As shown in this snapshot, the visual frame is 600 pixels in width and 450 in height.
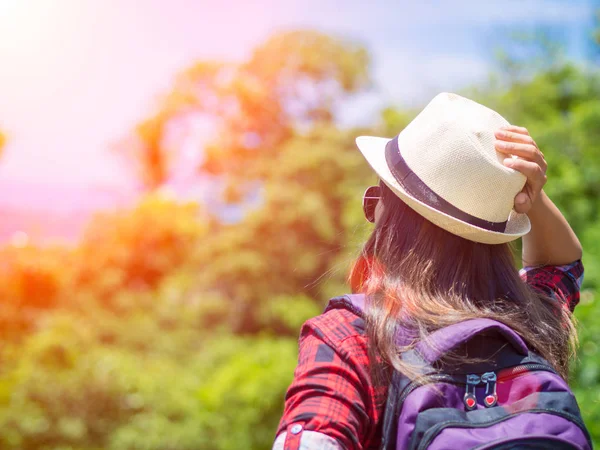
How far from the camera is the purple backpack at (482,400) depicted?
0.83 m

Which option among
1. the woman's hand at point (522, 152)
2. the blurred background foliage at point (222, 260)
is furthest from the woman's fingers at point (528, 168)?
the blurred background foliage at point (222, 260)

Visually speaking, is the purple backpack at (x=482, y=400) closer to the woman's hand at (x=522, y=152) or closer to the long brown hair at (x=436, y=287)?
the long brown hair at (x=436, y=287)

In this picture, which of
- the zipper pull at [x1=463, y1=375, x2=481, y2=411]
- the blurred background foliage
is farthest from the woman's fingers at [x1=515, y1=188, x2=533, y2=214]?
the blurred background foliage

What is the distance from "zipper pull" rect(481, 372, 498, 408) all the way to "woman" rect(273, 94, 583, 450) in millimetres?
93

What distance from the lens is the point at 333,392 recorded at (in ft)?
2.82

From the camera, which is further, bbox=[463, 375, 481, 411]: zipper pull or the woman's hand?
the woman's hand

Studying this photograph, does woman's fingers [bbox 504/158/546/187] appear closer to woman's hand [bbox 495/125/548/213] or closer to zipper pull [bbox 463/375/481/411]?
woman's hand [bbox 495/125/548/213]

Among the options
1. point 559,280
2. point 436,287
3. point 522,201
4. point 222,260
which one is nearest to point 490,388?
point 436,287

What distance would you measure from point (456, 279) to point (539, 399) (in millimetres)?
226

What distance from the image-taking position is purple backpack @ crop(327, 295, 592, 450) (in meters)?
0.83

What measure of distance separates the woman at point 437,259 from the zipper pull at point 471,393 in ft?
0.30

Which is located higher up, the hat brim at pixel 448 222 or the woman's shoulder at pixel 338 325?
the hat brim at pixel 448 222

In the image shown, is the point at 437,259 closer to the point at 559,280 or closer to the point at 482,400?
the point at 482,400

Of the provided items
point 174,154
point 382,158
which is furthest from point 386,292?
point 174,154
